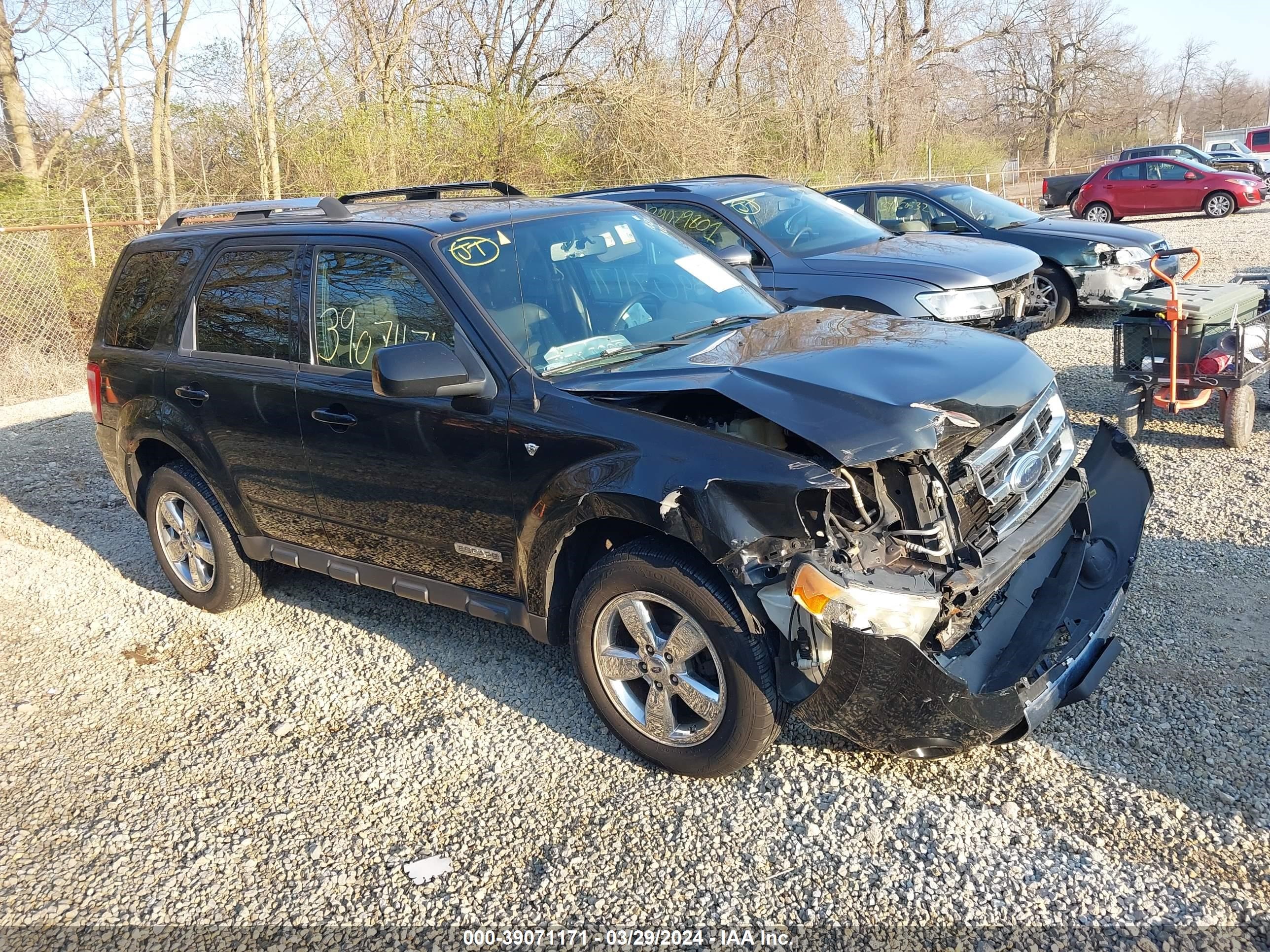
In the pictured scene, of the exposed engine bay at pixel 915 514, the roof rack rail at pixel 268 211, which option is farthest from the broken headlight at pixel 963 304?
the roof rack rail at pixel 268 211

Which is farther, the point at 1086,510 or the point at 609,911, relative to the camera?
the point at 1086,510

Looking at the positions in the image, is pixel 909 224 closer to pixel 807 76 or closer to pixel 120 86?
pixel 120 86

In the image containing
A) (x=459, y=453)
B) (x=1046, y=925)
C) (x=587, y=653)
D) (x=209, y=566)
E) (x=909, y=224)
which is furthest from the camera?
(x=909, y=224)

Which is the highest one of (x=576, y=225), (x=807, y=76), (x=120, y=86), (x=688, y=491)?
(x=807, y=76)

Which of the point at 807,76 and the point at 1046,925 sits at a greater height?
the point at 807,76

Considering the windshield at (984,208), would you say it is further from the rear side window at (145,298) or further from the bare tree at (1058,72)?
the bare tree at (1058,72)

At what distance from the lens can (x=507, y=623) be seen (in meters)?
4.05

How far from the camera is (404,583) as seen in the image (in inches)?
173

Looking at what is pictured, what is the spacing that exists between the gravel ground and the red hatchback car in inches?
838

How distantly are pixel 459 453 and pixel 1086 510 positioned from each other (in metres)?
2.50

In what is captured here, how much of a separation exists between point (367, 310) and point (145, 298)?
190cm

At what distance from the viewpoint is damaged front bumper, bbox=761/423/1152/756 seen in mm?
2914

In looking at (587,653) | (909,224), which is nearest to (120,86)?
(909,224)

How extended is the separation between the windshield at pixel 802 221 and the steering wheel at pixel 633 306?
411 cm
